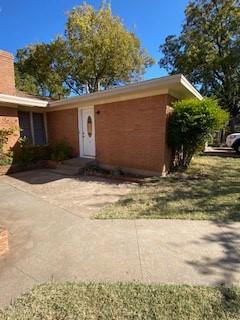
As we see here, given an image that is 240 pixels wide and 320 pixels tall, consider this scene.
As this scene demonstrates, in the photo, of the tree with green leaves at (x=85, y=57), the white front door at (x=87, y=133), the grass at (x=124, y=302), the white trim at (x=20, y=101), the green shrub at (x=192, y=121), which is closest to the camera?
the grass at (x=124, y=302)

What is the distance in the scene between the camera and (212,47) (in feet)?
64.9

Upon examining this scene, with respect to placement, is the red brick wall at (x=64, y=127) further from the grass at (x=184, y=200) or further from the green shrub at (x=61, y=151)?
the grass at (x=184, y=200)

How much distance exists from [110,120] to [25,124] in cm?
451

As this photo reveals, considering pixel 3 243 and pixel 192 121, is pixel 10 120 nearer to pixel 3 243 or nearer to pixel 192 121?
pixel 3 243

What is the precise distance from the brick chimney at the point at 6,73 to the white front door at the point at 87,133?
3.45 metres

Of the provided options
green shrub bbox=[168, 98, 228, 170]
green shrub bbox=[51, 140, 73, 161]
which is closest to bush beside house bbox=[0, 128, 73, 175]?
green shrub bbox=[51, 140, 73, 161]

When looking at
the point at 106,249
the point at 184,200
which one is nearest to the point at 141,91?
the point at 184,200

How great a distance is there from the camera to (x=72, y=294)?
2428mm

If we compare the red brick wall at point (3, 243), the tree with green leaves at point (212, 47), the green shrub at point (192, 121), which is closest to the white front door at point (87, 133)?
the green shrub at point (192, 121)

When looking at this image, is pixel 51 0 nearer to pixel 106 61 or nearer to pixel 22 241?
pixel 106 61

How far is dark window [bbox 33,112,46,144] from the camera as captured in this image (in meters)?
10.9

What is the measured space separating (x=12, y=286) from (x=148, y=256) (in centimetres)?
180

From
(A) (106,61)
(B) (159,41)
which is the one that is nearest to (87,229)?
(A) (106,61)

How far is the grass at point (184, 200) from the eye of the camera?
4543 mm
